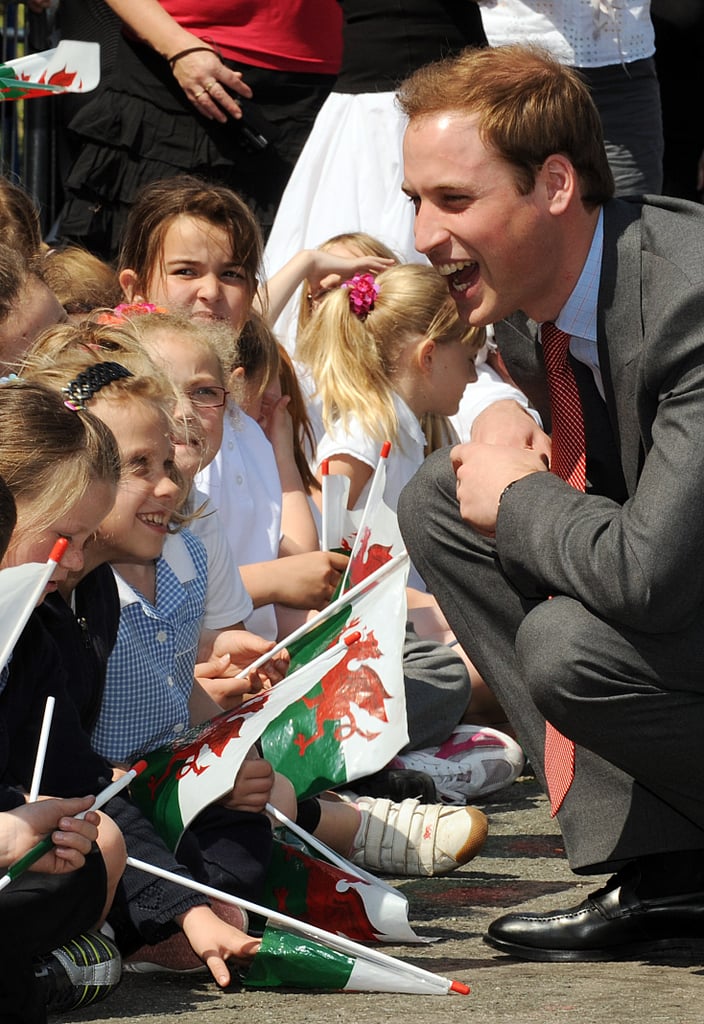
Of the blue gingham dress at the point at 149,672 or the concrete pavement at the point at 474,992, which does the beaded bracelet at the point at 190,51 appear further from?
the concrete pavement at the point at 474,992

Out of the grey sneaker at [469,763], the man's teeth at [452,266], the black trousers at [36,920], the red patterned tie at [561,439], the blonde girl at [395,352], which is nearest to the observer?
the black trousers at [36,920]

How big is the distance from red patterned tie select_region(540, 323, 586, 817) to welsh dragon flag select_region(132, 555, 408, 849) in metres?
0.26

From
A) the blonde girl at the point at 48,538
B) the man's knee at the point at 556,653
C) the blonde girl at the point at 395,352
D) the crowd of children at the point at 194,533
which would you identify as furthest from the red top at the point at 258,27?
the man's knee at the point at 556,653

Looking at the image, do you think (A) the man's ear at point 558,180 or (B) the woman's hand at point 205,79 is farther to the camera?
(B) the woman's hand at point 205,79

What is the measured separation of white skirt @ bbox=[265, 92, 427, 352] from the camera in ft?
16.9

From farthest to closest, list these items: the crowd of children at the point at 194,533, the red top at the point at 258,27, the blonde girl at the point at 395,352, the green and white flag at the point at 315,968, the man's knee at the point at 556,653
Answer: the red top at the point at 258,27
the blonde girl at the point at 395,352
the man's knee at the point at 556,653
the crowd of children at the point at 194,533
the green and white flag at the point at 315,968

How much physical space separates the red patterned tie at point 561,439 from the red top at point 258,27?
2342mm

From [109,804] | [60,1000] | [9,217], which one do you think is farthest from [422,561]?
[9,217]

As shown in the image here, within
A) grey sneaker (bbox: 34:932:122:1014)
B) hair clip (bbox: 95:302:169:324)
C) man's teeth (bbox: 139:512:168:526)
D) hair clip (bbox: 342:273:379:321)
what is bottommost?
grey sneaker (bbox: 34:932:122:1014)

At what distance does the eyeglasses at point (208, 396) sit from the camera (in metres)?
3.73

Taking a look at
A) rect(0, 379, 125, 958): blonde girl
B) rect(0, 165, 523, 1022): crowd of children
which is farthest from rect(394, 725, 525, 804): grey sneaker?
rect(0, 379, 125, 958): blonde girl

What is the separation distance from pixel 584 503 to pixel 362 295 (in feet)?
7.68

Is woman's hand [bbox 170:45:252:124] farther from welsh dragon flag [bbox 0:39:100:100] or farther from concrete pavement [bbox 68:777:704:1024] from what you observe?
concrete pavement [bbox 68:777:704:1024]

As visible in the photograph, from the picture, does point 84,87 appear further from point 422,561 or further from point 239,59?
point 422,561
